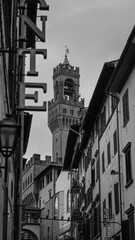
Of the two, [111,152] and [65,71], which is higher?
[65,71]

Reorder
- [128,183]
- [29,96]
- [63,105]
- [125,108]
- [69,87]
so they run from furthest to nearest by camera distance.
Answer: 1. [69,87]
2. [63,105]
3. [125,108]
4. [128,183]
5. [29,96]

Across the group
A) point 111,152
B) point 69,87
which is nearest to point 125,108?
point 111,152

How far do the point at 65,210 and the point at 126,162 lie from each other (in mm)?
39108

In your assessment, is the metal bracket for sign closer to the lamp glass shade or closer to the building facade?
the lamp glass shade

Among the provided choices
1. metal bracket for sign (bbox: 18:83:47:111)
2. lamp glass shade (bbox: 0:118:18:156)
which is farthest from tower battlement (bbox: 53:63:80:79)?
lamp glass shade (bbox: 0:118:18:156)

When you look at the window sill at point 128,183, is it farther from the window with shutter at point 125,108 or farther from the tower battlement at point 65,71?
the tower battlement at point 65,71

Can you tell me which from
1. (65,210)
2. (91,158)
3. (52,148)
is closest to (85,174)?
(91,158)

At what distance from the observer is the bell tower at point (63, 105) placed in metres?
129

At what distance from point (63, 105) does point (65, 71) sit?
873cm

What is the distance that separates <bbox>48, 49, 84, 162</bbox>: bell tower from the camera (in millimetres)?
129000

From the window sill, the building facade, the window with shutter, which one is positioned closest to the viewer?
the window sill

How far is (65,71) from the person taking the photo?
133875 mm

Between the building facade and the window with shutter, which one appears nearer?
the building facade

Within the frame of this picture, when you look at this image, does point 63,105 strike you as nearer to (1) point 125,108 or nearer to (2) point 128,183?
(1) point 125,108
